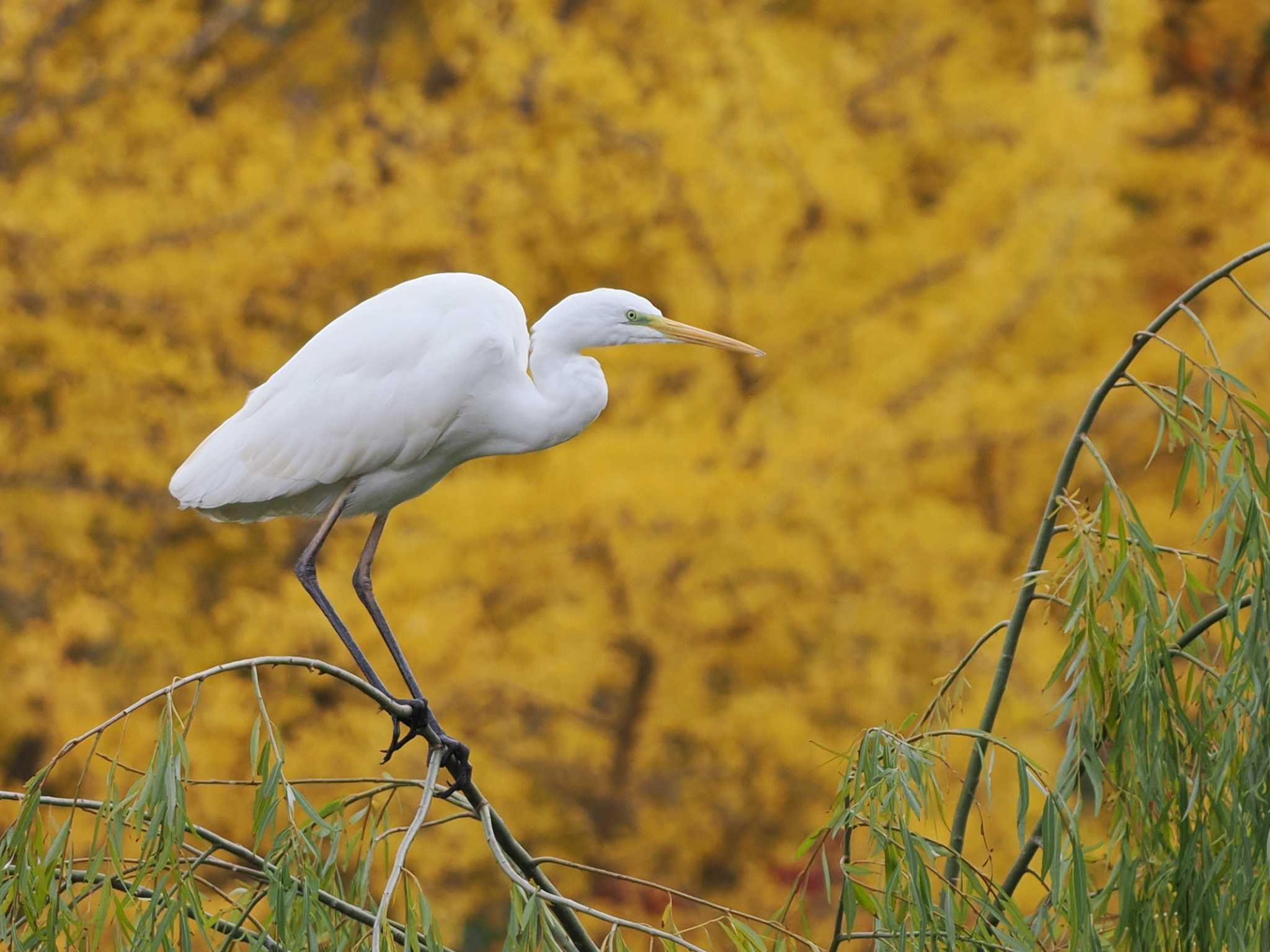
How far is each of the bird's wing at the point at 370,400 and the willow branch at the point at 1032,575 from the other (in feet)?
3.53

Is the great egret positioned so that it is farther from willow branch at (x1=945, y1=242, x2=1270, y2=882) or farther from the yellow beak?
willow branch at (x1=945, y1=242, x2=1270, y2=882)

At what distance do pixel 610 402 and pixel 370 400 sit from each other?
3197 mm

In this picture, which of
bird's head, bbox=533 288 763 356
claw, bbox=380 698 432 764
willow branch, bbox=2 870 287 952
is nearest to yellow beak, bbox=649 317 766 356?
bird's head, bbox=533 288 763 356

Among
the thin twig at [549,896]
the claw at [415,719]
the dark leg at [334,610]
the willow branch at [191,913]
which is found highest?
the dark leg at [334,610]

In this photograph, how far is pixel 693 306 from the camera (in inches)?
224

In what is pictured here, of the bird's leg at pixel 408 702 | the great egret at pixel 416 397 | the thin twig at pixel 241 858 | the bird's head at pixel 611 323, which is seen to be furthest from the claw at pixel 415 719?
the bird's head at pixel 611 323

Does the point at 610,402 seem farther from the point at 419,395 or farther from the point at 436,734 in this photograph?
the point at 436,734

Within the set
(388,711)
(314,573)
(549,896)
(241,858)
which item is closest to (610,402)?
(314,573)

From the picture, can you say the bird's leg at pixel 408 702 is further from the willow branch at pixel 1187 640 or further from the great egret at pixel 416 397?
the willow branch at pixel 1187 640

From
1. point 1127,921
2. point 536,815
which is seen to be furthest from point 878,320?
point 1127,921

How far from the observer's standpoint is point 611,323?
107 inches

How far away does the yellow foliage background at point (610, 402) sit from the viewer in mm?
5449

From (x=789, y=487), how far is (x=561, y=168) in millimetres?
1461

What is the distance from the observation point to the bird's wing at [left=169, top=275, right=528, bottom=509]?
2.72 m
